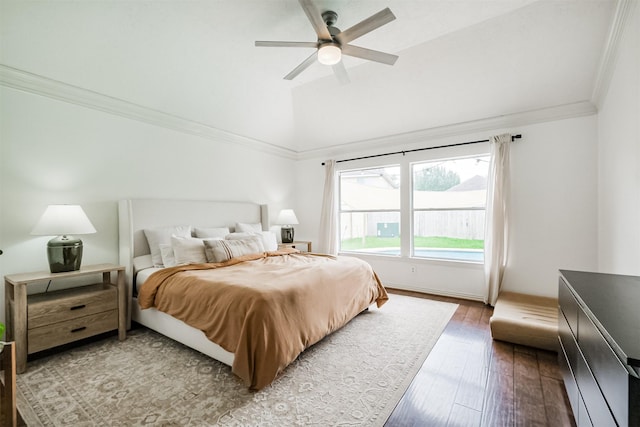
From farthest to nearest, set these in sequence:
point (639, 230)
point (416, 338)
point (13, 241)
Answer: point (416, 338) → point (13, 241) → point (639, 230)

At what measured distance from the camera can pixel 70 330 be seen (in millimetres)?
2344

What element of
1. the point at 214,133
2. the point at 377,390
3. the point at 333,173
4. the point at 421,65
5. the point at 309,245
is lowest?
the point at 377,390

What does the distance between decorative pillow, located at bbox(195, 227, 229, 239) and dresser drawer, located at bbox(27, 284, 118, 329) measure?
3.74 ft

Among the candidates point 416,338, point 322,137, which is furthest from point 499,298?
point 322,137

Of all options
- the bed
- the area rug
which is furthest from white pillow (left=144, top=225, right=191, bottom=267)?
the area rug

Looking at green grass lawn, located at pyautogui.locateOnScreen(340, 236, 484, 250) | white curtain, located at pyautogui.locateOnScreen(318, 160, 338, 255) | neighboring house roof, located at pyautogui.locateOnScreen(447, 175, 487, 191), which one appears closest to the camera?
neighboring house roof, located at pyautogui.locateOnScreen(447, 175, 487, 191)

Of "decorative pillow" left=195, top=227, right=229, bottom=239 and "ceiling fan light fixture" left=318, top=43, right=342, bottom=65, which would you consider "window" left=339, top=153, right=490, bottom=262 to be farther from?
"ceiling fan light fixture" left=318, top=43, right=342, bottom=65

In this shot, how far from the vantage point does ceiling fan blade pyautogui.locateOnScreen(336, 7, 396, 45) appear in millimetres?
1857

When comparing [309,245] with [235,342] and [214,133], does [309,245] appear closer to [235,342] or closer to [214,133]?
[214,133]

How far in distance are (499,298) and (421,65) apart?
9.96 feet

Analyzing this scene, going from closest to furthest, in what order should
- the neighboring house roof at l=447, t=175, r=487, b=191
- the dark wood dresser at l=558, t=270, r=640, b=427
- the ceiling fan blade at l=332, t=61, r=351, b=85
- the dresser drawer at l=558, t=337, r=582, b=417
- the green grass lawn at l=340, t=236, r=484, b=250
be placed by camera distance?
1. the dark wood dresser at l=558, t=270, r=640, b=427
2. the dresser drawer at l=558, t=337, r=582, b=417
3. the ceiling fan blade at l=332, t=61, r=351, b=85
4. the neighboring house roof at l=447, t=175, r=487, b=191
5. the green grass lawn at l=340, t=236, r=484, b=250

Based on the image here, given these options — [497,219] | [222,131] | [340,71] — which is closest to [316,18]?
[340,71]

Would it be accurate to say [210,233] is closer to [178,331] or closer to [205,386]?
[178,331]

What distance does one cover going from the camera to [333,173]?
16.9 ft
